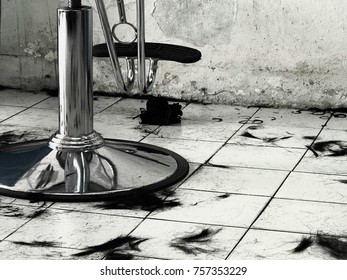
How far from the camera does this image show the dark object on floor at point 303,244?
95.1 inches

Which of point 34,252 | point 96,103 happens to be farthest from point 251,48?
point 34,252

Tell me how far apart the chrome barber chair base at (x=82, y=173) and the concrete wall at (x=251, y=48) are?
3.80 feet

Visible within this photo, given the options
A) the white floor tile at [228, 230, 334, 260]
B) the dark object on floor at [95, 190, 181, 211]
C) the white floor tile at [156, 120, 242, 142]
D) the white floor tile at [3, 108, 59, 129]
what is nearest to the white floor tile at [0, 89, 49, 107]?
the white floor tile at [3, 108, 59, 129]

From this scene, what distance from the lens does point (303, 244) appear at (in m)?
2.46

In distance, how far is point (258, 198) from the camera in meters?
Answer: 2.87

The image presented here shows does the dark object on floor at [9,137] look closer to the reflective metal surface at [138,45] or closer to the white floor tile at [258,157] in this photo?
the reflective metal surface at [138,45]

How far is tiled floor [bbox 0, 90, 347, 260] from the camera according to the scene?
7.99 ft

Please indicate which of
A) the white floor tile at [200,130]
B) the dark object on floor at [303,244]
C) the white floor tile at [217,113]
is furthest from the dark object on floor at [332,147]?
the dark object on floor at [303,244]

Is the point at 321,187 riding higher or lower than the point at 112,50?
lower

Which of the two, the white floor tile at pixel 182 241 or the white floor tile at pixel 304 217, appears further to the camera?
the white floor tile at pixel 304 217

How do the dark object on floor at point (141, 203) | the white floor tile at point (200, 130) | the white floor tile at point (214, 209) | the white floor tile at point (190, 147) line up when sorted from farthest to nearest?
the white floor tile at point (200, 130), the white floor tile at point (190, 147), the dark object on floor at point (141, 203), the white floor tile at point (214, 209)
